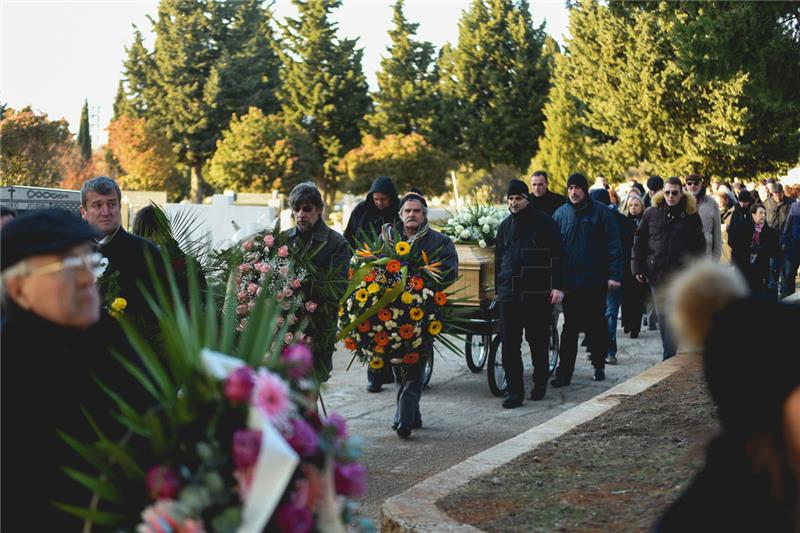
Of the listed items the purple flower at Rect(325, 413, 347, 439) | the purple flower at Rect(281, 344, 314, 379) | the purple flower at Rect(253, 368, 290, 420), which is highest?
the purple flower at Rect(281, 344, 314, 379)

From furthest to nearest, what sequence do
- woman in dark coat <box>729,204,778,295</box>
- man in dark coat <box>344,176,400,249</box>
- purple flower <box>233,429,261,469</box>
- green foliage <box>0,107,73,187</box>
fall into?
1. green foliage <box>0,107,73,187</box>
2. woman in dark coat <box>729,204,778,295</box>
3. man in dark coat <box>344,176,400,249</box>
4. purple flower <box>233,429,261,469</box>

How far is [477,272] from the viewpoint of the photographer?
11.5 metres

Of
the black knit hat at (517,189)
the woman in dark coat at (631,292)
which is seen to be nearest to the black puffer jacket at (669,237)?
the black knit hat at (517,189)

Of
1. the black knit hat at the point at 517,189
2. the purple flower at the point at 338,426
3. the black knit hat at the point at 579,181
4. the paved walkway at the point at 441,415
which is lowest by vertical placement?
the paved walkway at the point at 441,415

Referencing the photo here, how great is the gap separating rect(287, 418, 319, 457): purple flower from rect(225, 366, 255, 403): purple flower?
0.16m

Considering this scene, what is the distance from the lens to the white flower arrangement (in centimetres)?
1192

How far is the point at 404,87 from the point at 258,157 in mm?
13853

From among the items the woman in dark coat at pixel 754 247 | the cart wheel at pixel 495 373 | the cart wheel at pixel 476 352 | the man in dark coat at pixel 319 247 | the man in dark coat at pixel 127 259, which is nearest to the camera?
the man in dark coat at pixel 127 259

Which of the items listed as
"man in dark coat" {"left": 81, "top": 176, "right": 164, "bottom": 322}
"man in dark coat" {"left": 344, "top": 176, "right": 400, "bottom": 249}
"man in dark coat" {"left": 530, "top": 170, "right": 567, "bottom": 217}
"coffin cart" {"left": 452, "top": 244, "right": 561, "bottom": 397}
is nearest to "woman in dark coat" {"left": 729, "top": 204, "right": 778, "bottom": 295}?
"man in dark coat" {"left": 530, "top": 170, "right": 567, "bottom": 217}

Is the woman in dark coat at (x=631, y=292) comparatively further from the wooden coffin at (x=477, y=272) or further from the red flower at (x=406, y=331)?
the red flower at (x=406, y=331)

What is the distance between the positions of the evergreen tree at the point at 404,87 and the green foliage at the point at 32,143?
31.1 m

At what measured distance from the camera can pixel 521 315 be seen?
10.5 m

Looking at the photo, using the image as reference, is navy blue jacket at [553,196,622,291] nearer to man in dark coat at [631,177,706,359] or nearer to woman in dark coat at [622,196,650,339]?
man in dark coat at [631,177,706,359]

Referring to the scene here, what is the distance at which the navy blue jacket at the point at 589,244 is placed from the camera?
11859 millimetres
